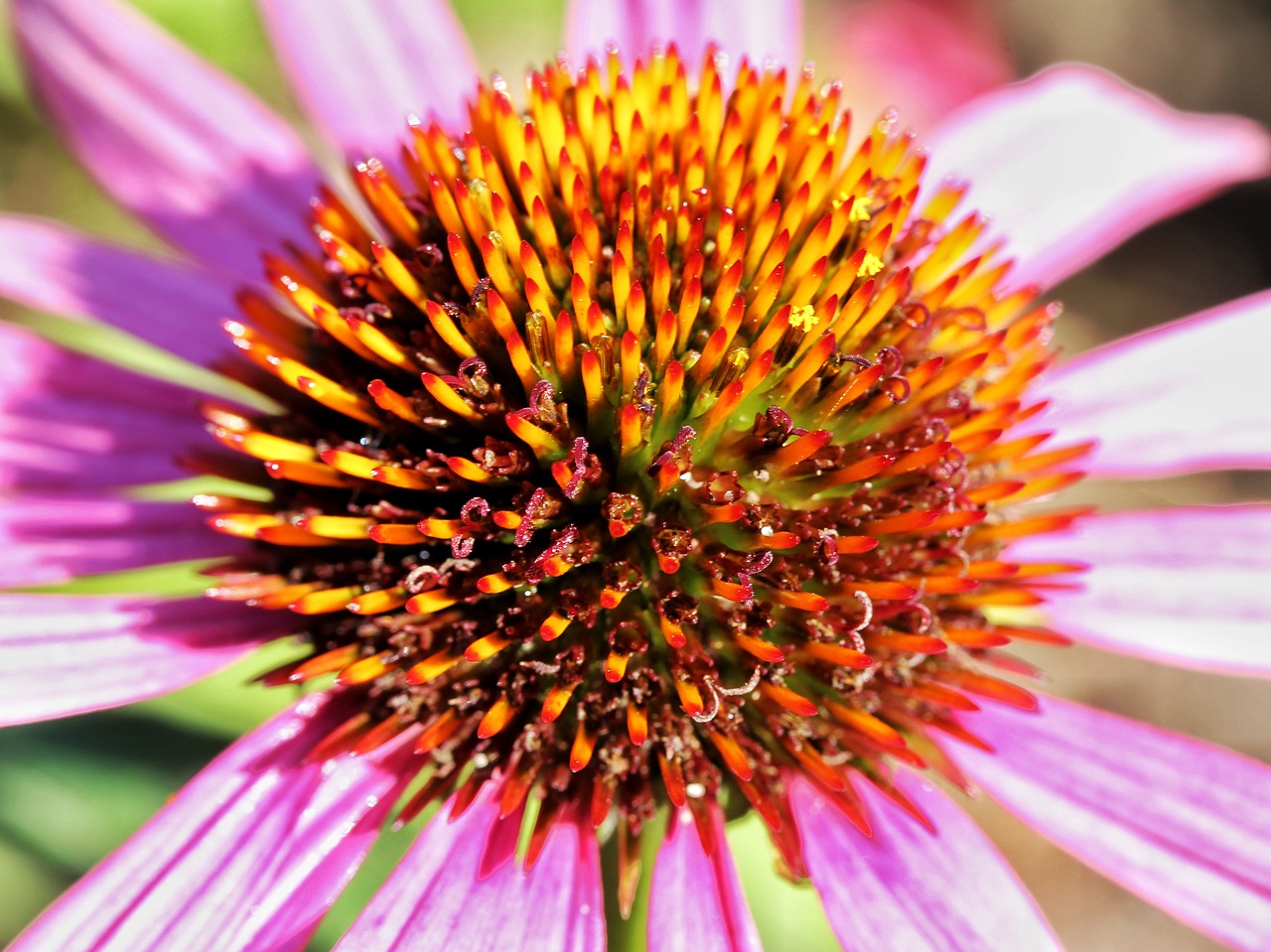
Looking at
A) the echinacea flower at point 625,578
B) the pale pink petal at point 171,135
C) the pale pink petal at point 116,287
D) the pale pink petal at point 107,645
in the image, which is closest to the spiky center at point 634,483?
the echinacea flower at point 625,578

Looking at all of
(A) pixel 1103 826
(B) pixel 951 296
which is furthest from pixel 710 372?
(A) pixel 1103 826

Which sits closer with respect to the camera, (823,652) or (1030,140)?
(823,652)

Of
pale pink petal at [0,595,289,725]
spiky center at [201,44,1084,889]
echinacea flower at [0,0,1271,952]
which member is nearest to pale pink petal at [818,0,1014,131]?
echinacea flower at [0,0,1271,952]

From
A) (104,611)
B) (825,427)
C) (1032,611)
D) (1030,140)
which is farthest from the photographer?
(1030,140)

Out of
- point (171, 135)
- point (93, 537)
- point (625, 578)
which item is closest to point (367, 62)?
point (171, 135)

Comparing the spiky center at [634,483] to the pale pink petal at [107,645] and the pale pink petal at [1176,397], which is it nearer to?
the pale pink petal at [107,645]

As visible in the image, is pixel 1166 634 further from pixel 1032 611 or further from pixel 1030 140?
pixel 1030 140

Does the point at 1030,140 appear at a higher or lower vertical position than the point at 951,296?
higher

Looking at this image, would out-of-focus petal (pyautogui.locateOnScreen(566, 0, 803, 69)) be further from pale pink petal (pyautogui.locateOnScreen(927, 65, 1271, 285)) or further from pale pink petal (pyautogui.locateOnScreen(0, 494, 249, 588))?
pale pink petal (pyautogui.locateOnScreen(0, 494, 249, 588))
